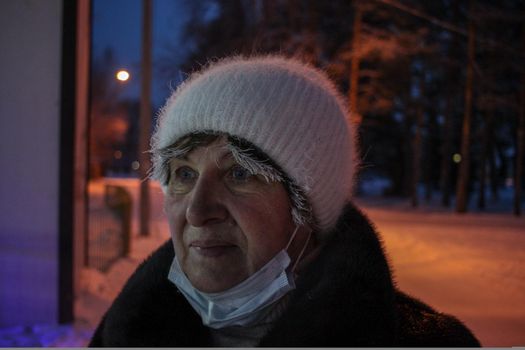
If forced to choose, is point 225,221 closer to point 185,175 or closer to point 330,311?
point 185,175

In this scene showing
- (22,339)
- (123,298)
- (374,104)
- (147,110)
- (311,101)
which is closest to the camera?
(311,101)

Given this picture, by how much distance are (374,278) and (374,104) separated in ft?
59.0

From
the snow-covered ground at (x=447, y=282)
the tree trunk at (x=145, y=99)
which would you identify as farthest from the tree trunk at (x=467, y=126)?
the tree trunk at (x=145, y=99)

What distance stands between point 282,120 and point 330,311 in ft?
1.75

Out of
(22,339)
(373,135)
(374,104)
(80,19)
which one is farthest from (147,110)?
(373,135)

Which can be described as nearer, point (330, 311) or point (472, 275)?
point (330, 311)

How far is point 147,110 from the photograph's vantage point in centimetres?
1043

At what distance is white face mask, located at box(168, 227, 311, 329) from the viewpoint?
4.46ft

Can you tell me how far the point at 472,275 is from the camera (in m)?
6.81

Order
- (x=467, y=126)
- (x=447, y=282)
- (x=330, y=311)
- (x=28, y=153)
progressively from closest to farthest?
(x=330, y=311)
(x=28, y=153)
(x=447, y=282)
(x=467, y=126)

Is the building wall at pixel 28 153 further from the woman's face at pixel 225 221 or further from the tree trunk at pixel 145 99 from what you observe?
the tree trunk at pixel 145 99

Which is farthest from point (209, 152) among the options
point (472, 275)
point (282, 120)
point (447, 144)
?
point (447, 144)

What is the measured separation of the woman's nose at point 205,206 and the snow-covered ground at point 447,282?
2.30 feet

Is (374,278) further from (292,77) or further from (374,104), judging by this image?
(374,104)
